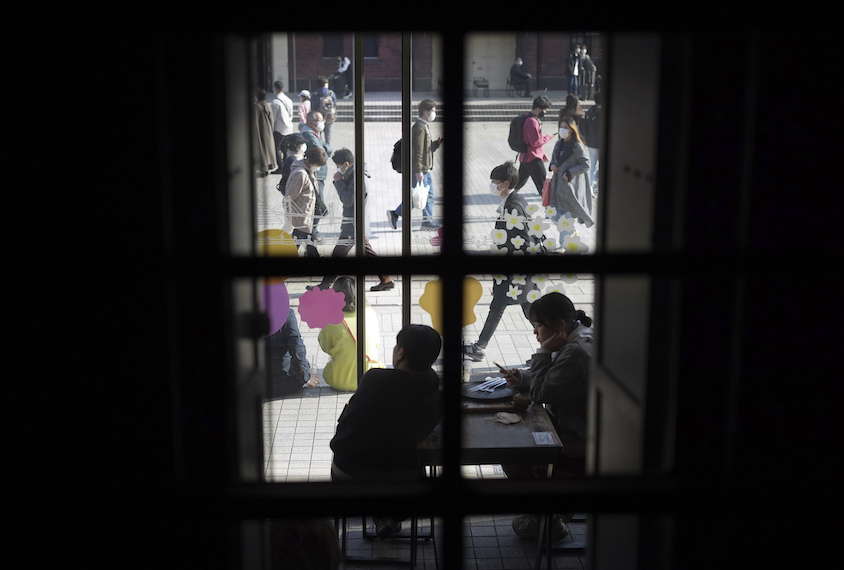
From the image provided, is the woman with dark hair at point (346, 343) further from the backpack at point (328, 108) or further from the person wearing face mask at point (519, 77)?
the person wearing face mask at point (519, 77)

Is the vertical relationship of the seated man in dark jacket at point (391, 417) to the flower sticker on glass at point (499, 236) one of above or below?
below

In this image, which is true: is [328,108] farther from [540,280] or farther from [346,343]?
[540,280]

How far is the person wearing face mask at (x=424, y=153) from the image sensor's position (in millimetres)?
4492

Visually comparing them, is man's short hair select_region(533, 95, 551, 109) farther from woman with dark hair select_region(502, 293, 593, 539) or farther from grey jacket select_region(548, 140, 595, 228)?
woman with dark hair select_region(502, 293, 593, 539)

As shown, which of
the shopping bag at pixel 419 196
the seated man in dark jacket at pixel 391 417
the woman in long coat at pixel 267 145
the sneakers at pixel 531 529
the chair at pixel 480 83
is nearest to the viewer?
the seated man in dark jacket at pixel 391 417

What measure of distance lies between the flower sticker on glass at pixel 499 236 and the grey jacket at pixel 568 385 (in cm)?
139

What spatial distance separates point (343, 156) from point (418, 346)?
6.21ft

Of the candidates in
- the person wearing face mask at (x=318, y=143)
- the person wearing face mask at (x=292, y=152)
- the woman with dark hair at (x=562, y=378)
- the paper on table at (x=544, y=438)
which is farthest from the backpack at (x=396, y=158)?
the paper on table at (x=544, y=438)

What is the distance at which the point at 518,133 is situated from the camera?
191 inches

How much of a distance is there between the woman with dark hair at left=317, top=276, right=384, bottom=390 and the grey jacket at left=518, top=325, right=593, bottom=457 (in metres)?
1.45

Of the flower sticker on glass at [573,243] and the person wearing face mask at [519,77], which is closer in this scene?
the person wearing face mask at [519,77]

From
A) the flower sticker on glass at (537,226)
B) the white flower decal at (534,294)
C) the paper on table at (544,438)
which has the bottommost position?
the paper on table at (544,438)

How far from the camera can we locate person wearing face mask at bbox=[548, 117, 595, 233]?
4.61 metres

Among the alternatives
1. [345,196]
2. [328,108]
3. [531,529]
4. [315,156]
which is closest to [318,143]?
[315,156]
